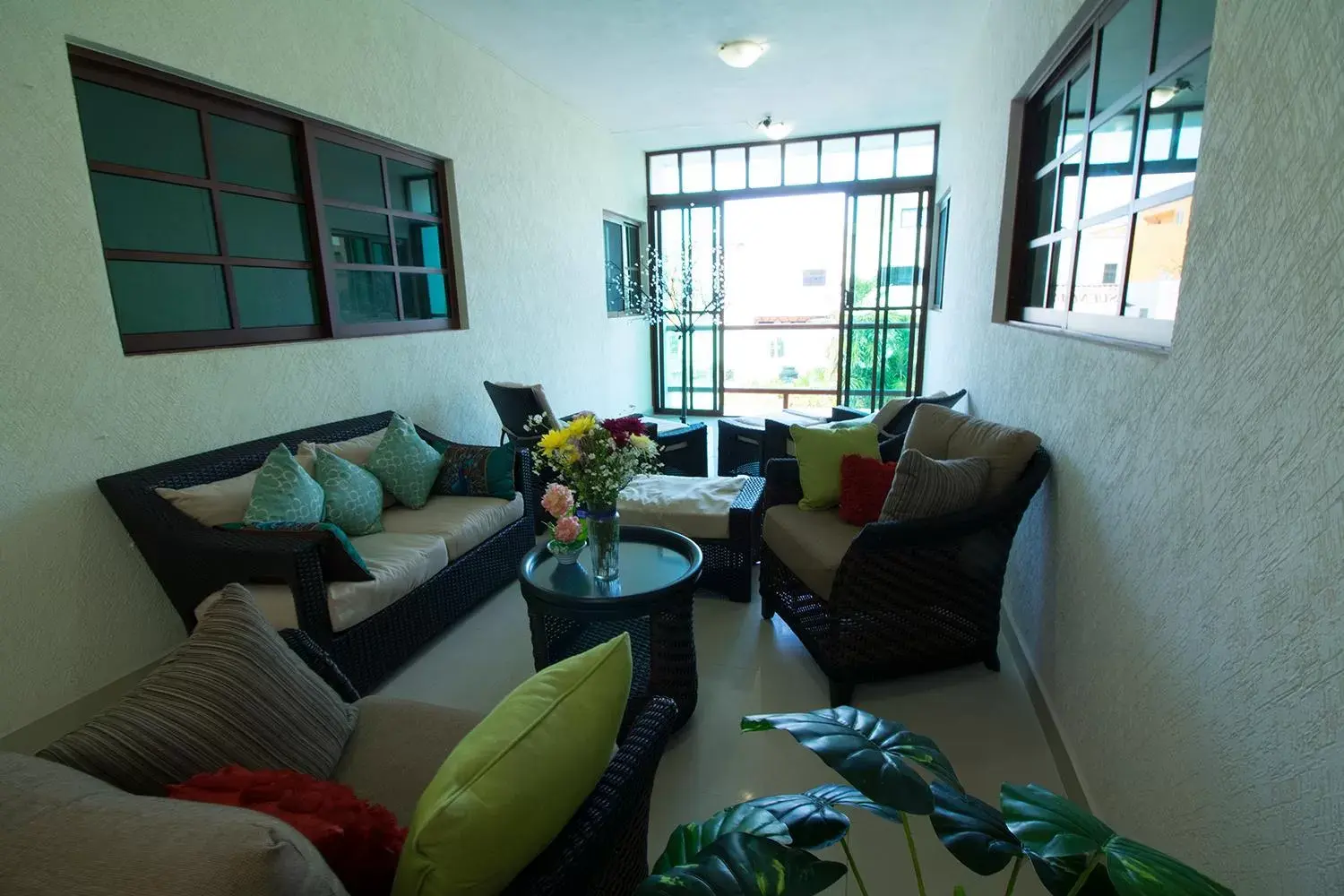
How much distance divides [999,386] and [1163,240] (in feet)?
4.36

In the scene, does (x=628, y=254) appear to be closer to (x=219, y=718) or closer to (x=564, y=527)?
(x=564, y=527)

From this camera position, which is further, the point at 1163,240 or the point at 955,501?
the point at 955,501

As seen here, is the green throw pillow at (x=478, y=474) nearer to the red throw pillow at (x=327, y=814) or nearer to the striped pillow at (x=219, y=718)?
the striped pillow at (x=219, y=718)

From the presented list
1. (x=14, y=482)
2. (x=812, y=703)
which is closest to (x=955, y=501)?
(x=812, y=703)

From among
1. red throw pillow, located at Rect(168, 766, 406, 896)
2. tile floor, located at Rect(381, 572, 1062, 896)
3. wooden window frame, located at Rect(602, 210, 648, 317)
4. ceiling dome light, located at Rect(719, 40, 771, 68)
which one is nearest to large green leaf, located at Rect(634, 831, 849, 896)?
red throw pillow, located at Rect(168, 766, 406, 896)

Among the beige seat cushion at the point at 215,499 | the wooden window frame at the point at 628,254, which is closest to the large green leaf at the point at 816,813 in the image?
the beige seat cushion at the point at 215,499

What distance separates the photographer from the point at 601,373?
19.3 feet

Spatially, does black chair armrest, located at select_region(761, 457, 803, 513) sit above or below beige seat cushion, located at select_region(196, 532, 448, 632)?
above

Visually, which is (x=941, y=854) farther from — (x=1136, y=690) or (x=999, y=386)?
(x=999, y=386)

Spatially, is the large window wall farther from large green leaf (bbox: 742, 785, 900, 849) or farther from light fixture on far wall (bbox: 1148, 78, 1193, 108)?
large green leaf (bbox: 742, 785, 900, 849)

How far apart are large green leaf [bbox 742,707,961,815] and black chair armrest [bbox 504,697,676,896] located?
0.73ft

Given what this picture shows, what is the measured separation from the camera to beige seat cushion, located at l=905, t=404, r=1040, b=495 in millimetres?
2027

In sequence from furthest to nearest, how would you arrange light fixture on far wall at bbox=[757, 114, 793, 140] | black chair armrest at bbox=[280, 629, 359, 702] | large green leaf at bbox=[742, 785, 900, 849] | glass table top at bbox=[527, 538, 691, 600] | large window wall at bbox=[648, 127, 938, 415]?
large window wall at bbox=[648, 127, 938, 415] → light fixture on far wall at bbox=[757, 114, 793, 140] → glass table top at bbox=[527, 538, 691, 600] → black chair armrest at bbox=[280, 629, 359, 702] → large green leaf at bbox=[742, 785, 900, 849]

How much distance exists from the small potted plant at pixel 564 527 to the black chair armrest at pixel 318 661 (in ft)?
2.30
